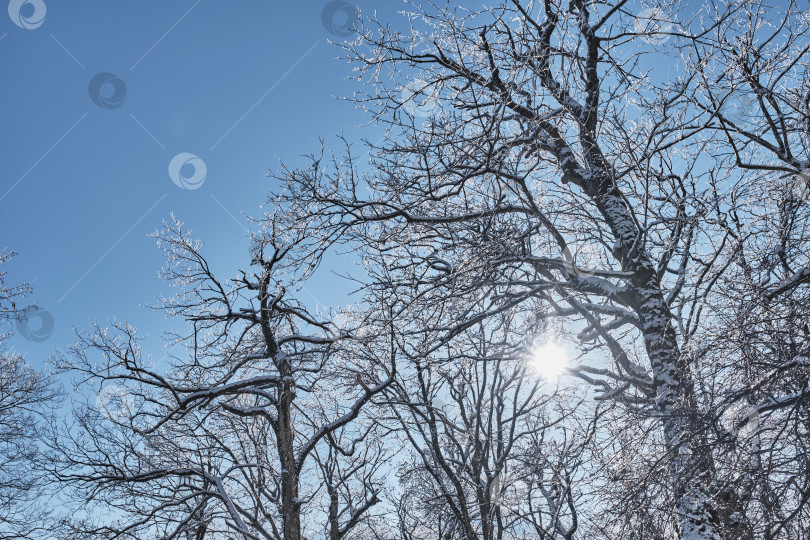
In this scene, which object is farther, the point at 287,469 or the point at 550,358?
the point at 287,469

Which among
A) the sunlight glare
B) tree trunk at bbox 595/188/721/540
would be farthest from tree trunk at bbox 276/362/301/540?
tree trunk at bbox 595/188/721/540

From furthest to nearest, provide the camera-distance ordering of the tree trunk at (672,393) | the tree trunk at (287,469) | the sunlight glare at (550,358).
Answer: the tree trunk at (287,469) → the sunlight glare at (550,358) → the tree trunk at (672,393)

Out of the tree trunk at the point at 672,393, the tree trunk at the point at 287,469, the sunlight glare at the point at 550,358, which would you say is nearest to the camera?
the tree trunk at the point at 672,393

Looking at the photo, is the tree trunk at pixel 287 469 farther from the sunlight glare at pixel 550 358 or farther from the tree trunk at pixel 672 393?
the tree trunk at pixel 672 393

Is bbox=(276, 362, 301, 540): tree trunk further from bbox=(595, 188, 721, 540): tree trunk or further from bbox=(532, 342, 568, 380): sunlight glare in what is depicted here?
bbox=(595, 188, 721, 540): tree trunk

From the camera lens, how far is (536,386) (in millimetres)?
11445

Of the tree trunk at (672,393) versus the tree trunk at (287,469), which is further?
the tree trunk at (287,469)

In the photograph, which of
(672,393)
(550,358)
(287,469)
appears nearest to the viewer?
(672,393)

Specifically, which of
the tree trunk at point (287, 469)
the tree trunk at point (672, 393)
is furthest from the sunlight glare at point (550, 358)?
the tree trunk at point (287, 469)

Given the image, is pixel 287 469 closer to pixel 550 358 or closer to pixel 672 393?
pixel 550 358

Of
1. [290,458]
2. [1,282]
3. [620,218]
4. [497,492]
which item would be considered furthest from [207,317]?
[620,218]

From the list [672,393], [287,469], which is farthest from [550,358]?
[287,469]

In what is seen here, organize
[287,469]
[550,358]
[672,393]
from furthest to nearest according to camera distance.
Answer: [287,469]
[550,358]
[672,393]

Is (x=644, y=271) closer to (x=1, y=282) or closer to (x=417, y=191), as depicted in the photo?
(x=417, y=191)
